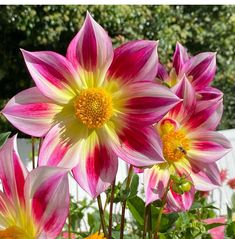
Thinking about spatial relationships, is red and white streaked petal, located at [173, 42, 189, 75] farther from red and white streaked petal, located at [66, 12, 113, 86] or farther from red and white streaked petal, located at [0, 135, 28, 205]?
red and white streaked petal, located at [0, 135, 28, 205]

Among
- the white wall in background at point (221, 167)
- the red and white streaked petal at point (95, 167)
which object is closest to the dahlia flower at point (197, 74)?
the red and white streaked petal at point (95, 167)

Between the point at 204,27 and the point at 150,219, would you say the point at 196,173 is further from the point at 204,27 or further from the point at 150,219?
the point at 204,27

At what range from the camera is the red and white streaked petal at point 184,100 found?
1.87ft

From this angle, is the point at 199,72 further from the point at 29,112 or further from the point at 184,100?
the point at 29,112

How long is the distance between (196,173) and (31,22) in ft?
12.7

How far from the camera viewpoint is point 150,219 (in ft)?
2.04

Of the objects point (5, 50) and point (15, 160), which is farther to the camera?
point (5, 50)

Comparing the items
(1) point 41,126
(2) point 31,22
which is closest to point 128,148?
(1) point 41,126

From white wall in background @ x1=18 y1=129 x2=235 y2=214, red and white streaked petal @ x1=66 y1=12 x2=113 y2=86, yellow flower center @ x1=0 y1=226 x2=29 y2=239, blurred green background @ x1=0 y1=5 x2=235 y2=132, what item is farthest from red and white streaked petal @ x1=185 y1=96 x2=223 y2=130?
blurred green background @ x1=0 y1=5 x2=235 y2=132

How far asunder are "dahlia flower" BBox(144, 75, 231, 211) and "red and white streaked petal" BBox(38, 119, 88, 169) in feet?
0.24

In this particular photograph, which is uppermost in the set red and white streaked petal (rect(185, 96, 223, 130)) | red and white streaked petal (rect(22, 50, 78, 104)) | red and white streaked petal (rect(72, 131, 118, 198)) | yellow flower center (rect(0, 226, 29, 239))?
red and white streaked petal (rect(22, 50, 78, 104))

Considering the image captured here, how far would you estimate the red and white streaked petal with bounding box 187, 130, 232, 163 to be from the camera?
1.93 ft

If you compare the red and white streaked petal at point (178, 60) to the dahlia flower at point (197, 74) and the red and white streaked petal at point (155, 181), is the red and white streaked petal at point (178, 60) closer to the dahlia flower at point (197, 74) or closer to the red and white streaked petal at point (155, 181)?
the dahlia flower at point (197, 74)

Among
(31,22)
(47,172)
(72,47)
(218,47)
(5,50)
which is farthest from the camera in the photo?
(218,47)
